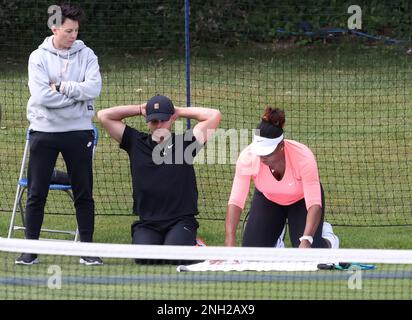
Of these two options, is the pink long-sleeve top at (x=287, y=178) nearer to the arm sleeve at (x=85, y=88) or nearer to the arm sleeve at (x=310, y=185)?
the arm sleeve at (x=310, y=185)

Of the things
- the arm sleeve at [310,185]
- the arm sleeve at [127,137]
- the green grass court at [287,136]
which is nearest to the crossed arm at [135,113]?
the arm sleeve at [127,137]

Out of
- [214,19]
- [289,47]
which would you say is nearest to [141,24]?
[214,19]

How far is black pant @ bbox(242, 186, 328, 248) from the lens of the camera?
983cm

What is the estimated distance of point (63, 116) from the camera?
9.70 meters

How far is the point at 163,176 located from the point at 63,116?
2.97 ft

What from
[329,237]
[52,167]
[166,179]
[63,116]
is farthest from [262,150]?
[52,167]

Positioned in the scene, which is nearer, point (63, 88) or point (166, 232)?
point (63, 88)

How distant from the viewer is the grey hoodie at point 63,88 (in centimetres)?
968

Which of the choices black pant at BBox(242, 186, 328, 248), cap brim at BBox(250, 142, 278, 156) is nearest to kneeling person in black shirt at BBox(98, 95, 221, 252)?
black pant at BBox(242, 186, 328, 248)

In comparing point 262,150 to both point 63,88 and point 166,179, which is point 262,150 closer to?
point 166,179

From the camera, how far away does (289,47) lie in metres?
18.2

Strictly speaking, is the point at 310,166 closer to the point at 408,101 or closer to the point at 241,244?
the point at 241,244

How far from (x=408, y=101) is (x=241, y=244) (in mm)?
6189

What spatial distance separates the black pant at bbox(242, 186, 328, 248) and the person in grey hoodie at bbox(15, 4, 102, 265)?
4.08ft
